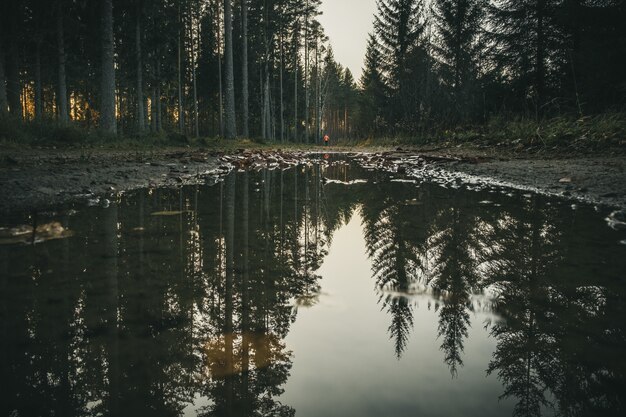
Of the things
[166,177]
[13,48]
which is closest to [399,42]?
[13,48]

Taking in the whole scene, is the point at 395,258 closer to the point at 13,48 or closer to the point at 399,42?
the point at 13,48

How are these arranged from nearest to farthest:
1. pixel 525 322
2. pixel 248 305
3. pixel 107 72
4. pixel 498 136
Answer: pixel 525 322 → pixel 248 305 → pixel 498 136 → pixel 107 72

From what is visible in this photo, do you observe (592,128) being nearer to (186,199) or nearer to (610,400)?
(186,199)

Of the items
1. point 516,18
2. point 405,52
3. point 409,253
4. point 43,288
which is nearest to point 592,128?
point 409,253

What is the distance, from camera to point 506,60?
17.0m

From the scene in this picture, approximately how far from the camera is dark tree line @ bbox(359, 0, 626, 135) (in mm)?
10477

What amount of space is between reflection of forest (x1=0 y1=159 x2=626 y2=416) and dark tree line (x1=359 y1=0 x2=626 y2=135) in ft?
29.7

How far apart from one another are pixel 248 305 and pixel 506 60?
62.6 feet

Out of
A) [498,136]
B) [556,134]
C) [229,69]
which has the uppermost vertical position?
[229,69]

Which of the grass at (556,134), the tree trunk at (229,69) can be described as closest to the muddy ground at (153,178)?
the grass at (556,134)

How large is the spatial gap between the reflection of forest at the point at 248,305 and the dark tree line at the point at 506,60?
905cm

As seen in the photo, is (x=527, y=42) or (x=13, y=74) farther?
(x=13, y=74)

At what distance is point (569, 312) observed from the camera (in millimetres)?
1332

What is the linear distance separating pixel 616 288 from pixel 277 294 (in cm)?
135
